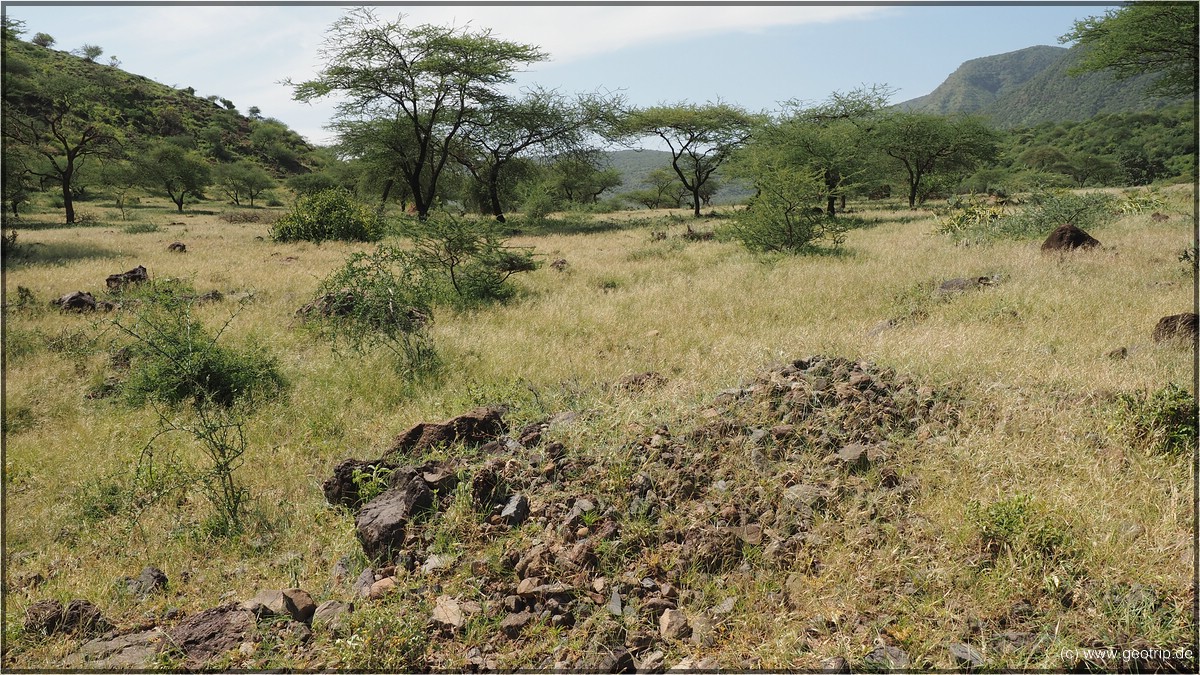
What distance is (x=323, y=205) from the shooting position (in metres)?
19.7

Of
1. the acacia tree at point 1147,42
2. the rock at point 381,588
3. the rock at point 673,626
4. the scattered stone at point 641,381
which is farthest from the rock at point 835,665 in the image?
the acacia tree at point 1147,42

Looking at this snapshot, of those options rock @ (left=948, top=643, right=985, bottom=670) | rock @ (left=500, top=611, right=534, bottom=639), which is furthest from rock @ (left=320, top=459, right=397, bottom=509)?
rock @ (left=948, top=643, right=985, bottom=670)

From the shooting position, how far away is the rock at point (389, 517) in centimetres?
343

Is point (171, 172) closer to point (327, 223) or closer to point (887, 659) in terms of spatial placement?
point (327, 223)

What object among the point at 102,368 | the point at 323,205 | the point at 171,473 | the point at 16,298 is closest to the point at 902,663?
the point at 171,473

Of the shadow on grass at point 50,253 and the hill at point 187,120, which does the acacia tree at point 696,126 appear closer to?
the shadow on grass at point 50,253

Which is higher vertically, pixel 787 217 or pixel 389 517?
pixel 787 217

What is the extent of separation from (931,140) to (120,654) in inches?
1406

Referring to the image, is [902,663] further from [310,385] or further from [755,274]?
[755,274]

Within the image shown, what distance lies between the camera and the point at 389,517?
3533 millimetres

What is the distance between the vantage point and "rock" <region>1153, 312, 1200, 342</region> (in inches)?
235

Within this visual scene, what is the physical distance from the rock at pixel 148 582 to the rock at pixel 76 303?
27.9 ft

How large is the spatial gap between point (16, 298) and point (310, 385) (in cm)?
722

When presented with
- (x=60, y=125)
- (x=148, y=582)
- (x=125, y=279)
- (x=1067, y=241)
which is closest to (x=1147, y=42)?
(x=1067, y=241)
